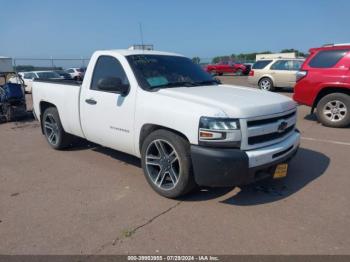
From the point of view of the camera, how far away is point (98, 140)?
5500mm

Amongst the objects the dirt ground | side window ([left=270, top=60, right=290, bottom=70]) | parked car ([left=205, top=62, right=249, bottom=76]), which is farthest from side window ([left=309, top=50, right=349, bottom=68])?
parked car ([left=205, top=62, right=249, bottom=76])

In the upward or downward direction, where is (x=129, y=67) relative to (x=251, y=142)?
upward

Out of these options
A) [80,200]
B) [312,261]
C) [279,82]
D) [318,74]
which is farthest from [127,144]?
[279,82]

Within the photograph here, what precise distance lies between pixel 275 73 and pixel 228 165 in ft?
46.5

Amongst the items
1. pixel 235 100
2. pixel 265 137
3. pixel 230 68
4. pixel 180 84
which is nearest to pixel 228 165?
pixel 265 137

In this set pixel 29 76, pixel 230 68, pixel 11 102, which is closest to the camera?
pixel 11 102

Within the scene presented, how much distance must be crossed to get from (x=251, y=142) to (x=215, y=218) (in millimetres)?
922

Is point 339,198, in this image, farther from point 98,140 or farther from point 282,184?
point 98,140

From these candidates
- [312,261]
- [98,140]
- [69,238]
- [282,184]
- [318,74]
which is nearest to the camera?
[312,261]

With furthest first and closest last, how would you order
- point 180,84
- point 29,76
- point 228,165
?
point 29,76 → point 180,84 → point 228,165

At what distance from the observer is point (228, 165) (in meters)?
3.75

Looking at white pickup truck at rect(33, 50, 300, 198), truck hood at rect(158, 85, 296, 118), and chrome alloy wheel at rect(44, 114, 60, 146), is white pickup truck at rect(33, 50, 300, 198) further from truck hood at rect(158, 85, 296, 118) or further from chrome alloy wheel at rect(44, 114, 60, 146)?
chrome alloy wheel at rect(44, 114, 60, 146)

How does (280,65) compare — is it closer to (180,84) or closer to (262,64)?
(262,64)

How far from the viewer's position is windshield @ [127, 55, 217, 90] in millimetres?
4805
